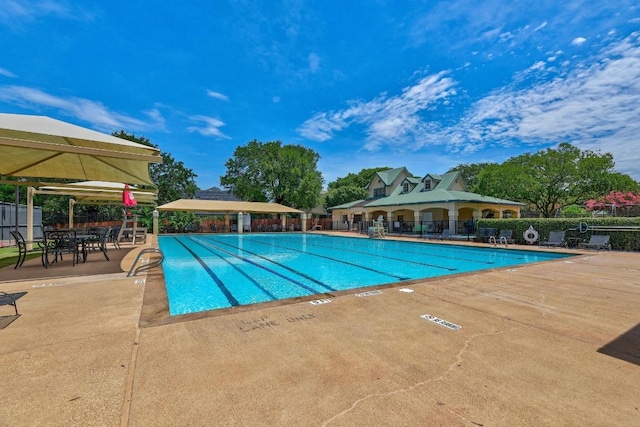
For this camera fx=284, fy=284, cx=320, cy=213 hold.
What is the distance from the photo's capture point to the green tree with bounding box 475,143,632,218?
24.4 metres

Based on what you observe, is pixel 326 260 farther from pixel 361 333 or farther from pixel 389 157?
pixel 389 157

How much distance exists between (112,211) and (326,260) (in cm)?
2615

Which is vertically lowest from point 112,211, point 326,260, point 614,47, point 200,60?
point 326,260

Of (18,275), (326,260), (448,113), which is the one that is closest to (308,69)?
(448,113)

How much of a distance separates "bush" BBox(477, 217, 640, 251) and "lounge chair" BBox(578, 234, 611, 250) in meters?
0.42

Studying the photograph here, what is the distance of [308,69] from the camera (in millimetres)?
21500

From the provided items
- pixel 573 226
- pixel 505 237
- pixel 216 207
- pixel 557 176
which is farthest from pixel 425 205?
pixel 216 207

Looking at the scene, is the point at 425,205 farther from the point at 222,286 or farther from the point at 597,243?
the point at 222,286

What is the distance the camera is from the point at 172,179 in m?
34.3

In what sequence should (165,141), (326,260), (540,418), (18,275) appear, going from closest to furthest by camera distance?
(540,418) → (18,275) → (326,260) → (165,141)

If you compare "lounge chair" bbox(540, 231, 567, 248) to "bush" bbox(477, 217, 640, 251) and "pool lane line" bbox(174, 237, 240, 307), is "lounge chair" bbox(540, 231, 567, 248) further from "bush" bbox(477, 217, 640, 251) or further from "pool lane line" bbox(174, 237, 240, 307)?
"pool lane line" bbox(174, 237, 240, 307)

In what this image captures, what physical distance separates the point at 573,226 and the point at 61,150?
19.0m

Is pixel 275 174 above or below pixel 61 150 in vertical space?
above

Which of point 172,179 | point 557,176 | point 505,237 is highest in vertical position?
point 172,179
